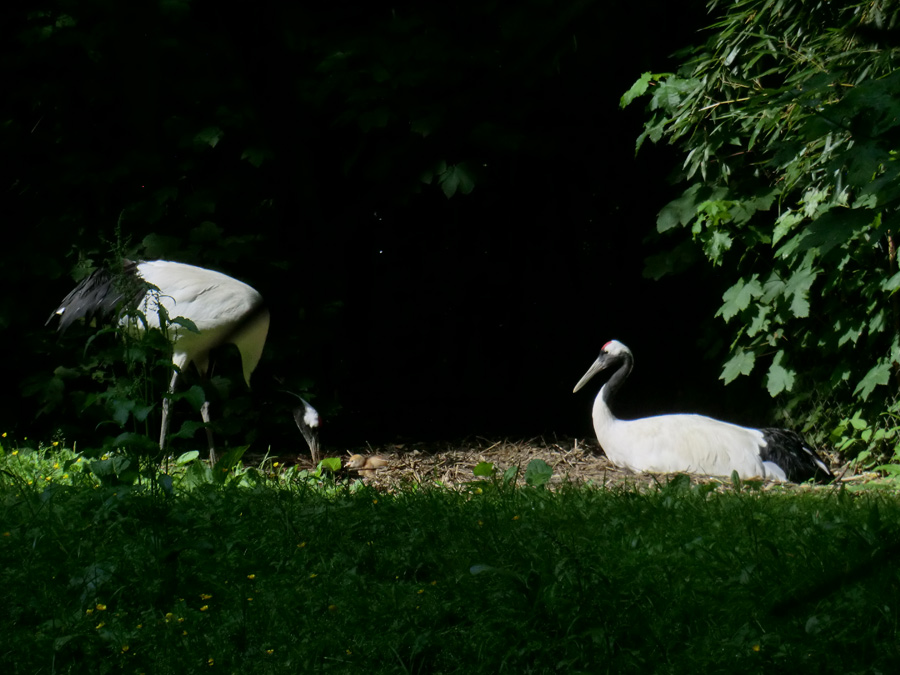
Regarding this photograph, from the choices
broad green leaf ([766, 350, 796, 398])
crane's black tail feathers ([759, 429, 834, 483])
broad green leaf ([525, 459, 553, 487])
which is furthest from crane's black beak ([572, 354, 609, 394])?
broad green leaf ([525, 459, 553, 487])

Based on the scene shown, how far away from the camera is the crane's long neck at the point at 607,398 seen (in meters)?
6.29

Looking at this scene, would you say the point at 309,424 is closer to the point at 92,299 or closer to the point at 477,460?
the point at 477,460

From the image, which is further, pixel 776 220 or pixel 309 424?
pixel 309 424

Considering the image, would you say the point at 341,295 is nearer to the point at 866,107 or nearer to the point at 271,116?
the point at 271,116

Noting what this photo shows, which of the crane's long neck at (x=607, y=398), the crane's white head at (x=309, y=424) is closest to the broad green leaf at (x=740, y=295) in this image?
the crane's long neck at (x=607, y=398)

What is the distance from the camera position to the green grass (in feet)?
7.94

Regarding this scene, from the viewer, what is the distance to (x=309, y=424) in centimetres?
622

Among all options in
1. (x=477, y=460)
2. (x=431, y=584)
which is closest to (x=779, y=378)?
(x=477, y=460)

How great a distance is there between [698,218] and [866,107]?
4364 millimetres

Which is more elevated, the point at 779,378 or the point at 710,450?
the point at 779,378

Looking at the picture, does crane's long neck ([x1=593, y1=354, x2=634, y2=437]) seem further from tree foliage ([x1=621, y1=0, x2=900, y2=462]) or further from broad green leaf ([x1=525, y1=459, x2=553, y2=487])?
broad green leaf ([x1=525, y1=459, x2=553, y2=487])

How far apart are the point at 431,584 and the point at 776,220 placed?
3765 millimetres

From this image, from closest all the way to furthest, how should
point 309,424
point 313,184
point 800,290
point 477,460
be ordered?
1. point 800,290
2. point 309,424
3. point 477,460
4. point 313,184

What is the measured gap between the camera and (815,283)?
5.74 m
